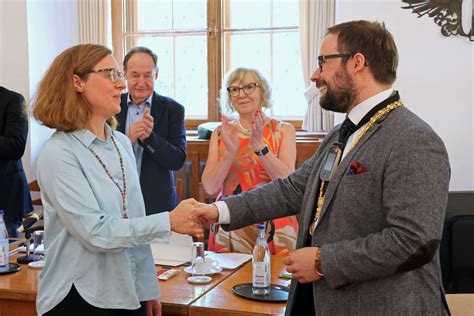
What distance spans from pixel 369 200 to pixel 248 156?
4.71 ft

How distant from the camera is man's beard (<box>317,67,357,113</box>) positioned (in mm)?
1701

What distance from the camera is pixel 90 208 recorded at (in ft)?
5.84

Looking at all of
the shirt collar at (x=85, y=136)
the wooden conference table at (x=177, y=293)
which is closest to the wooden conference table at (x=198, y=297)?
the wooden conference table at (x=177, y=293)

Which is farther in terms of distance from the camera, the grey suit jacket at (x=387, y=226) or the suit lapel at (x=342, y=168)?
the suit lapel at (x=342, y=168)

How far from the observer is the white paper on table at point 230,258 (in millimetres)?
2496

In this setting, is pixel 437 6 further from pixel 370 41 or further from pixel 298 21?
pixel 370 41

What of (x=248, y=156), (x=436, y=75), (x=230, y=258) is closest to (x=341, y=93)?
(x=230, y=258)

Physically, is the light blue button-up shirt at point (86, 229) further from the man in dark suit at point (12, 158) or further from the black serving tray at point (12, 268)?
the man in dark suit at point (12, 158)

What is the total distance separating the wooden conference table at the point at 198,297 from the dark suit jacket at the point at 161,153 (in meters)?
0.72

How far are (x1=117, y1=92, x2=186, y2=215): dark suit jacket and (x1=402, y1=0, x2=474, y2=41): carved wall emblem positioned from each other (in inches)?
72.7

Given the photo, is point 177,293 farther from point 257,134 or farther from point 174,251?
point 257,134

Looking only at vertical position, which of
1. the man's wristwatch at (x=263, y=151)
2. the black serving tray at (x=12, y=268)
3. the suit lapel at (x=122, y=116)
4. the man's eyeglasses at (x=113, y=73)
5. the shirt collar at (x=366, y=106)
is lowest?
the black serving tray at (x=12, y=268)

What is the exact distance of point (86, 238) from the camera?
5.78 ft

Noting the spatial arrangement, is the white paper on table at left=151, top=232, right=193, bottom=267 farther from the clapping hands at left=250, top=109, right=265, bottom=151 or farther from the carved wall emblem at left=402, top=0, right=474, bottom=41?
the carved wall emblem at left=402, top=0, right=474, bottom=41
